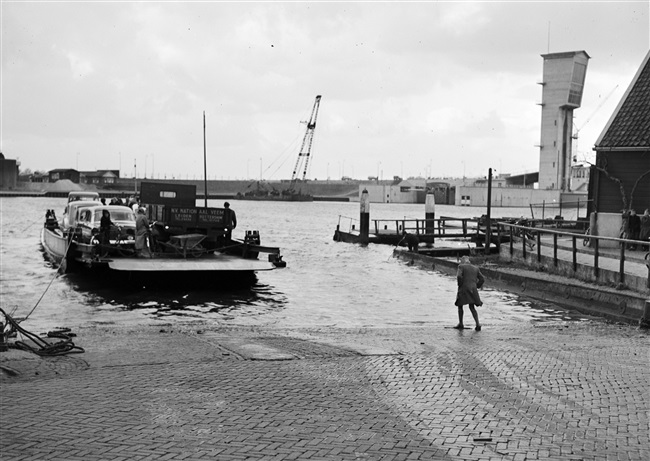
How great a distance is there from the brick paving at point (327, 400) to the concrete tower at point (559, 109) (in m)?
127

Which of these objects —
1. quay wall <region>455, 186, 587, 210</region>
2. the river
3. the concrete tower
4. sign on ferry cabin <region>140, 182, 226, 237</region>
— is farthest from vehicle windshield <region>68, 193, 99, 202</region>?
the concrete tower

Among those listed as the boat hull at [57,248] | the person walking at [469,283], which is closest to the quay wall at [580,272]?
the person walking at [469,283]

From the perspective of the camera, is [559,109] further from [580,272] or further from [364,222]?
[580,272]

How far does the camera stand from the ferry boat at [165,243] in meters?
25.1

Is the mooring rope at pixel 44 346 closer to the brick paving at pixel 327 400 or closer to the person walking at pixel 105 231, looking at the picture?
the brick paving at pixel 327 400

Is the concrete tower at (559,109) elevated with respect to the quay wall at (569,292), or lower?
elevated

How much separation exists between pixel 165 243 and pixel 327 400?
18.8 m

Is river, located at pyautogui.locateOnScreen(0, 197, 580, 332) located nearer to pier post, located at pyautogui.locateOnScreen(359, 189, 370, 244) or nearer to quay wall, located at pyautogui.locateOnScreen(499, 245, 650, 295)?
quay wall, located at pyautogui.locateOnScreen(499, 245, 650, 295)

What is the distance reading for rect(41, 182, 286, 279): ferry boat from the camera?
990 inches

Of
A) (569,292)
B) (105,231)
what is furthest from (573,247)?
(105,231)

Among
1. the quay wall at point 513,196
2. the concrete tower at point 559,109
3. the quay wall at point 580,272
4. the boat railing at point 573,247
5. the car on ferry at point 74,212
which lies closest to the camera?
the quay wall at point 580,272

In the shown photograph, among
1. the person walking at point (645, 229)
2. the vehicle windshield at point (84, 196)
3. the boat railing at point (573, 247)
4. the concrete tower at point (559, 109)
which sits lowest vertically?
the boat railing at point (573, 247)

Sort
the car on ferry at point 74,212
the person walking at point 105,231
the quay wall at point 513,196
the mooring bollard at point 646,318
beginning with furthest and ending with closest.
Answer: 1. the quay wall at point 513,196
2. the car on ferry at point 74,212
3. the person walking at point 105,231
4. the mooring bollard at point 646,318

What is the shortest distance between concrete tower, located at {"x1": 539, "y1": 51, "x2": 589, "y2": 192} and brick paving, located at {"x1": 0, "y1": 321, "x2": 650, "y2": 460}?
12721cm
